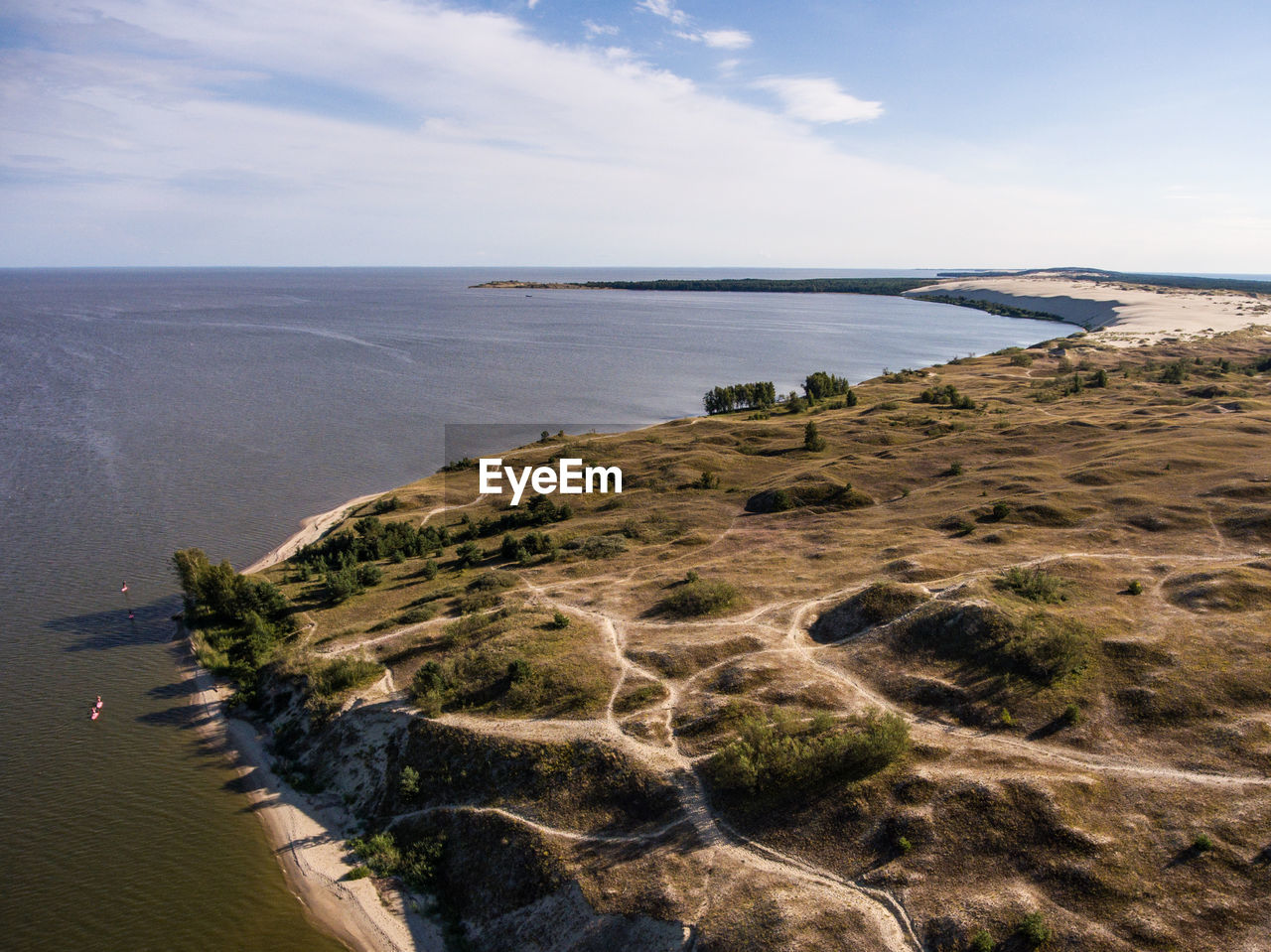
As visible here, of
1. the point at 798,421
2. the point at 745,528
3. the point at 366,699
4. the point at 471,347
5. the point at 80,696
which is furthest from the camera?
the point at 471,347

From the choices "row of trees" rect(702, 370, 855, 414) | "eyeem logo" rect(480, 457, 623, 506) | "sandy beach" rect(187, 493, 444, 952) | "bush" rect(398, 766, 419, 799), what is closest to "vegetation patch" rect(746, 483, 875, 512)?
"eyeem logo" rect(480, 457, 623, 506)

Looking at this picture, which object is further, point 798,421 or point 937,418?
point 798,421

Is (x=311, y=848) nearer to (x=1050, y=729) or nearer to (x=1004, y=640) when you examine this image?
(x=1050, y=729)

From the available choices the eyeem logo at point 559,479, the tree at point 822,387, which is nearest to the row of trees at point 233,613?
the eyeem logo at point 559,479

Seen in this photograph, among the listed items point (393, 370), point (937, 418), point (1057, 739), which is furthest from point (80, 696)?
point (393, 370)

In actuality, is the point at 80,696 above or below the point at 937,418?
below

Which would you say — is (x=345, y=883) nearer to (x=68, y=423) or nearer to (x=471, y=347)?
(x=68, y=423)

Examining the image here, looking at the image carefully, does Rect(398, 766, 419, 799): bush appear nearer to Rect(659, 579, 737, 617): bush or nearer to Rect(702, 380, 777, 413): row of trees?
Rect(659, 579, 737, 617): bush

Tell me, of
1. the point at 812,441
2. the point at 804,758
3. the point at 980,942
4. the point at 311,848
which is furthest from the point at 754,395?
the point at 980,942
